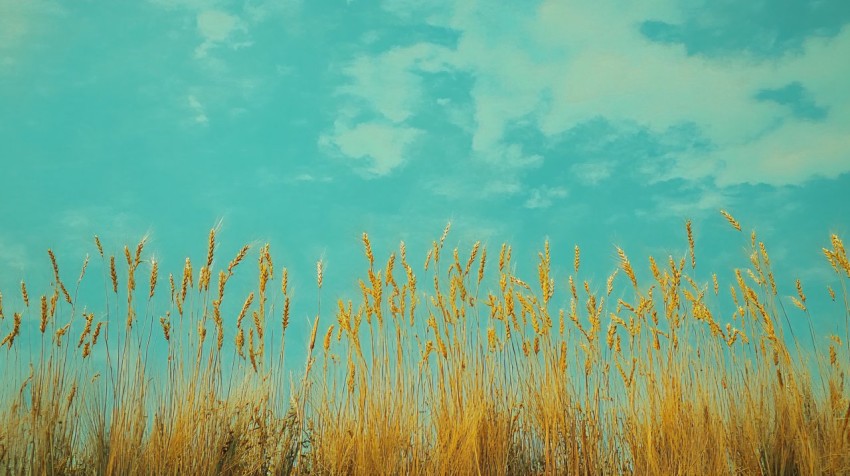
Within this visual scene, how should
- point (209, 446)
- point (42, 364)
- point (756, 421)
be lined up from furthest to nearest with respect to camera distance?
point (756, 421), point (42, 364), point (209, 446)

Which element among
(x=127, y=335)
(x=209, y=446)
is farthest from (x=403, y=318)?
(x=127, y=335)

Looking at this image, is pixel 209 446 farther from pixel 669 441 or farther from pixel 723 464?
pixel 723 464

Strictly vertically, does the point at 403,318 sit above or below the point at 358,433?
above

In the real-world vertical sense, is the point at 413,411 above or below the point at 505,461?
above

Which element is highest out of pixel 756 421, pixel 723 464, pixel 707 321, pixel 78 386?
pixel 707 321

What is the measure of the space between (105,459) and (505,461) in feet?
6.46

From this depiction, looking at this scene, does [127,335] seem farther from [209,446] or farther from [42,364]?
[209,446]

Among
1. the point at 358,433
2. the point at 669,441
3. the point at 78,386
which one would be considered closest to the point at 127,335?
the point at 78,386

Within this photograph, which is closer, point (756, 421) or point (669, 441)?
point (669, 441)

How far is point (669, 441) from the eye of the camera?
3463mm

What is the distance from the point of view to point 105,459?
3.52m

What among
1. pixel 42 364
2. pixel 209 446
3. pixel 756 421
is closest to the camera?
pixel 209 446

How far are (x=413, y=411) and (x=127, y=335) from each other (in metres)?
1.50

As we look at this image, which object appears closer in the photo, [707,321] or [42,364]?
[42,364]
